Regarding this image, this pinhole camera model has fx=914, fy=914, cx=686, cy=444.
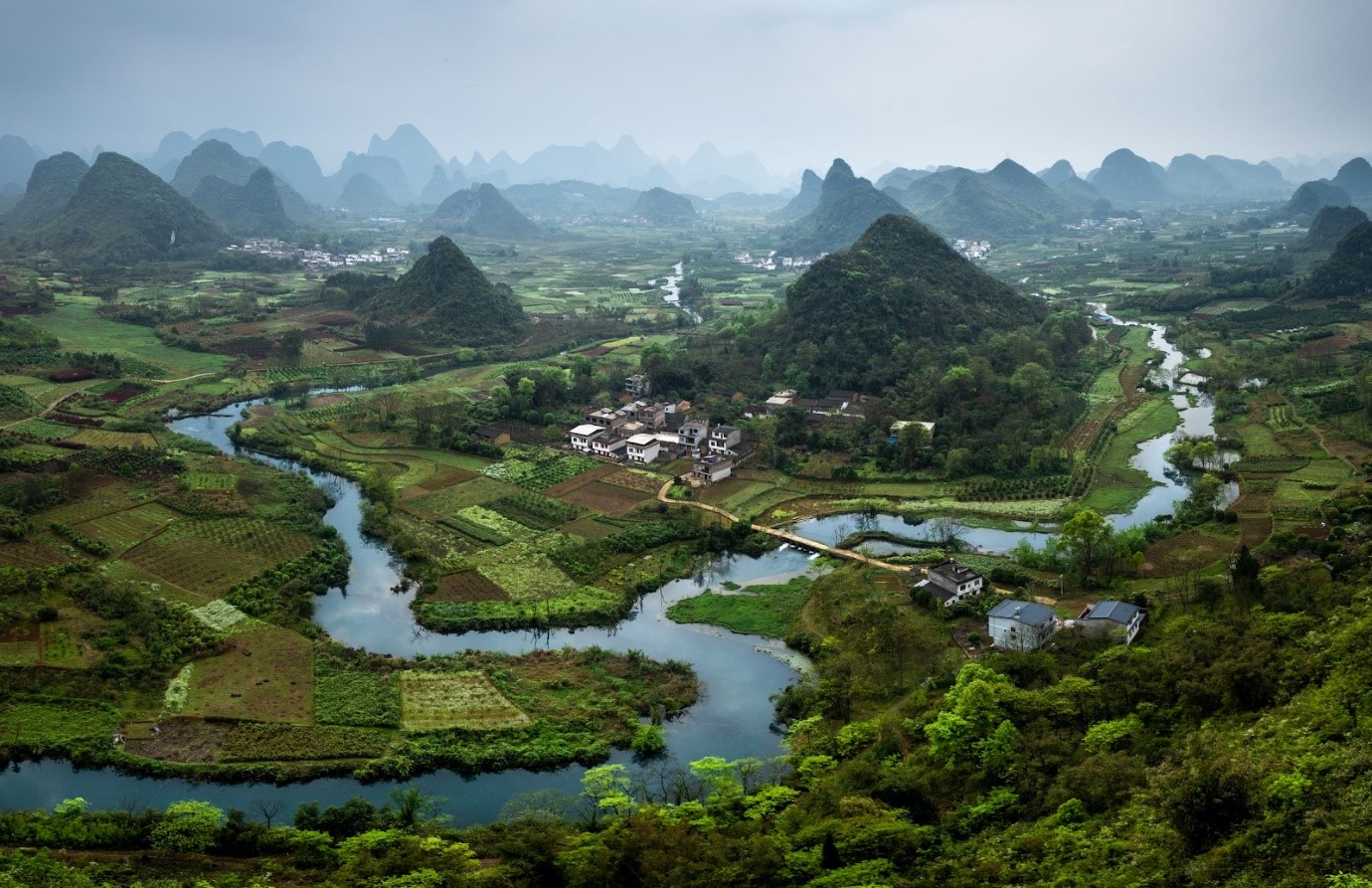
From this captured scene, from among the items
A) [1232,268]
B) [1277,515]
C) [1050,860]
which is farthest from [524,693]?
[1232,268]

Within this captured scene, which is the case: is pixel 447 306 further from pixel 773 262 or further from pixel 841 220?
pixel 841 220

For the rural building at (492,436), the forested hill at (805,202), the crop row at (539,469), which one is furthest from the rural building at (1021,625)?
the forested hill at (805,202)

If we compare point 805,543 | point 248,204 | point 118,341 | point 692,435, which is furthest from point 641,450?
point 248,204

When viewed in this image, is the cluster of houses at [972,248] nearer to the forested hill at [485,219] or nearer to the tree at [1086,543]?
the forested hill at [485,219]

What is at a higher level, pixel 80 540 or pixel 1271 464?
pixel 1271 464

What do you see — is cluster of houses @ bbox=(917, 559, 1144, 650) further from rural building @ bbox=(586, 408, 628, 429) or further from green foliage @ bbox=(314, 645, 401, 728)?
rural building @ bbox=(586, 408, 628, 429)

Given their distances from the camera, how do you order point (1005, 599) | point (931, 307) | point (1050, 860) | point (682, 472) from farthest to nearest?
point (931, 307), point (682, 472), point (1005, 599), point (1050, 860)

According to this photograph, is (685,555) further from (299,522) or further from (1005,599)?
(299,522)
